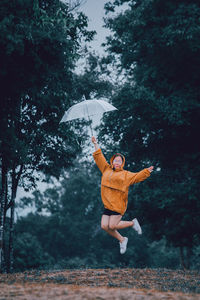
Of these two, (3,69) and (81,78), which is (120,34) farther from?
(3,69)

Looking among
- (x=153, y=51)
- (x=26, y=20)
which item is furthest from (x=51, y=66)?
(x=153, y=51)

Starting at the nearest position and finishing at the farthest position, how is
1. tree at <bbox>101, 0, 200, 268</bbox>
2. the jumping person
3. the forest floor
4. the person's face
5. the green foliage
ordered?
the forest floor, the jumping person, the person's face, tree at <bbox>101, 0, 200, 268</bbox>, the green foliage

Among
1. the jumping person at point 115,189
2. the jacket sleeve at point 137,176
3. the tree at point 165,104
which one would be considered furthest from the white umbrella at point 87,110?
the tree at point 165,104

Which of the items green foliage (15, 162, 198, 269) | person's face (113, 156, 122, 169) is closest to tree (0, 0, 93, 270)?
person's face (113, 156, 122, 169)

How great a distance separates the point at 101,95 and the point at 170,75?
3.45m

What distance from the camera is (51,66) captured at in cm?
1178

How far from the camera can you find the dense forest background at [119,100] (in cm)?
1133

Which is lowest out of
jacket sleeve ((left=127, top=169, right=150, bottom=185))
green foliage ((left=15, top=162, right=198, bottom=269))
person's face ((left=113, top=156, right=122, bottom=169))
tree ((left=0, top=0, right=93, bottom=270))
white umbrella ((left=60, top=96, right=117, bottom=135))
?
green foliage ((left=15, top=162, right=198, bottom=269))

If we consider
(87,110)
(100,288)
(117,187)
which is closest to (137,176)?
(117,187)

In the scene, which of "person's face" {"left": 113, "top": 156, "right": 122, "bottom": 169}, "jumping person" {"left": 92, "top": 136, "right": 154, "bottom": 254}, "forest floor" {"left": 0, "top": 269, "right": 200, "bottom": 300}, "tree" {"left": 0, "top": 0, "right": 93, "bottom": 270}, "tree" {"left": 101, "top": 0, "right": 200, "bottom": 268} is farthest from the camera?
"tree" {"left": 101, "top": 0, "right": 200, "bottom": 268}

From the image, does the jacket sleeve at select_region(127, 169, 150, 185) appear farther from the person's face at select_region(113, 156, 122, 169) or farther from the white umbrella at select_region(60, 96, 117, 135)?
the white umbrella at select_region(60, 96, 117, 135)

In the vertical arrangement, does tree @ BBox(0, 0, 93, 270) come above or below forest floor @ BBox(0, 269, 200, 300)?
above

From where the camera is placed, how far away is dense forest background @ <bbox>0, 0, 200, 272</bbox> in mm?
11328

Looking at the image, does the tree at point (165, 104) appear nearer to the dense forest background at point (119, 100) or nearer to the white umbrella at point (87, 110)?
the dense forest background at point (119, 100)
